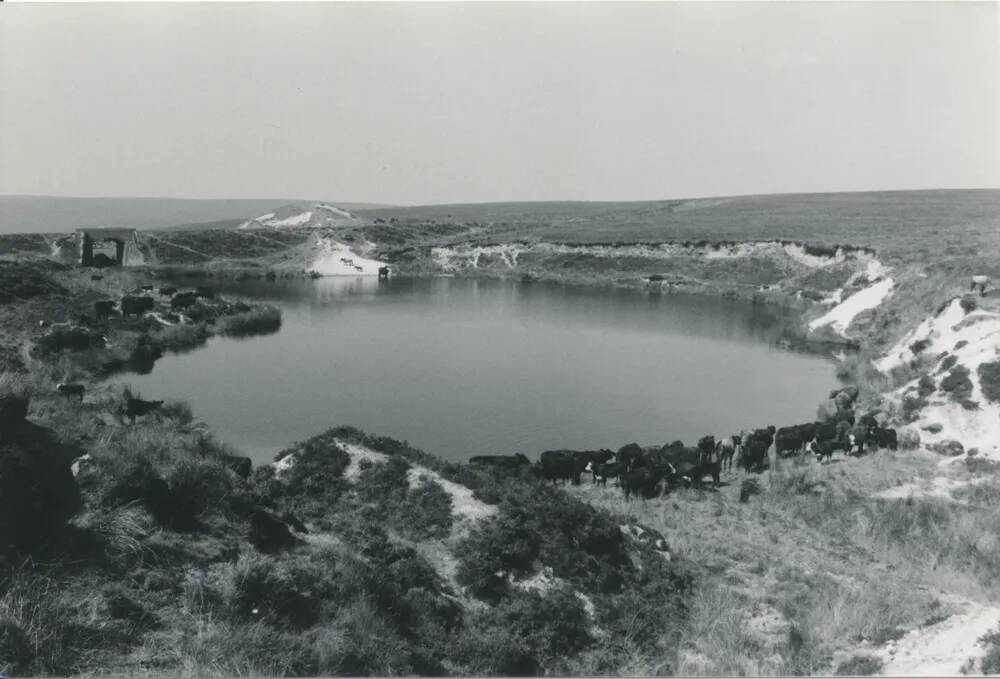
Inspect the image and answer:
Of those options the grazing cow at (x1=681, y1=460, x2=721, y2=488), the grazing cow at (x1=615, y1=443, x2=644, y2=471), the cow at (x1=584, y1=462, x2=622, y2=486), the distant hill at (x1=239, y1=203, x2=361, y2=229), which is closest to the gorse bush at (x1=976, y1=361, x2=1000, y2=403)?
the grazing cow at (x1=681, y1=460, x2=721, y2=488)

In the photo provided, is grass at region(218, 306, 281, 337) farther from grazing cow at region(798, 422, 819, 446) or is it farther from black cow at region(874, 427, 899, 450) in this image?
black cow at region(874, 427, 899, 450)

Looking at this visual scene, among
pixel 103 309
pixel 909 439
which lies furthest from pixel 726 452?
pixel 103 309

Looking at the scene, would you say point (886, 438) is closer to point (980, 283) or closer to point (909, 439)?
point (909, 439)

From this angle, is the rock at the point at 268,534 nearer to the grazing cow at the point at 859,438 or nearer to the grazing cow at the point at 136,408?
the grazing cow at the point at 136,408

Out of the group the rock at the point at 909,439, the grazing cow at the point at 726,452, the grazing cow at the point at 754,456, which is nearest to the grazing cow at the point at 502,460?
the grazing cow at the point at 726,452

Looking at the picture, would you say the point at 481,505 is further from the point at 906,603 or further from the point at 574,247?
the point at 574,247
